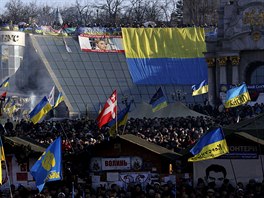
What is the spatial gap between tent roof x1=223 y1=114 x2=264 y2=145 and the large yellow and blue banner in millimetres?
44194

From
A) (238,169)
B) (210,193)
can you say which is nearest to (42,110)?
(238,169)

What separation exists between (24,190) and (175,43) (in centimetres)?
4837

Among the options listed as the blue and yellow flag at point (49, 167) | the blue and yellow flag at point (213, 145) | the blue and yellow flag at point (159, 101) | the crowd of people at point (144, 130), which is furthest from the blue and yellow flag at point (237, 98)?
the blue and yellow flag at point (49, 167)

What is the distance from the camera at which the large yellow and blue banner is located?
3076 inches

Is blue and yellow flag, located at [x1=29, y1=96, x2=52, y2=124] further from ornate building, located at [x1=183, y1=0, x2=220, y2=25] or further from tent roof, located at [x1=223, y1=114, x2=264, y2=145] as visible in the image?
ornate building, located at [x1=183, y1=0, x2=220, y2=25]

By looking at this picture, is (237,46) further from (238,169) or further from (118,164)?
(238,169)

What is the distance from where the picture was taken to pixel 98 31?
79.5 metres

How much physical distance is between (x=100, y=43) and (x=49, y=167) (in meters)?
51.1

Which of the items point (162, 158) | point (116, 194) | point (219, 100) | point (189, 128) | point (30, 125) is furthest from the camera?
point (219, 100)

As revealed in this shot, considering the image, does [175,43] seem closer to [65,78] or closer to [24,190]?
[65,78]

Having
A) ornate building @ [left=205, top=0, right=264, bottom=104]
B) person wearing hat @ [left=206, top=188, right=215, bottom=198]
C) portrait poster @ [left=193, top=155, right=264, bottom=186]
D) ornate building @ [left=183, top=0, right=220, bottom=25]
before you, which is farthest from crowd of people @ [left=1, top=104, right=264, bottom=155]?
ornate building @ [left=183, top=0, right=220, bottom=25]

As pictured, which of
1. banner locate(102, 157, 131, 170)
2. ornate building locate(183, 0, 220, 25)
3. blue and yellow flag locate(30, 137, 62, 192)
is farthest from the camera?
ornate building locate(183, 0, 220, 25)

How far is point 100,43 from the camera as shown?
79.2 metres

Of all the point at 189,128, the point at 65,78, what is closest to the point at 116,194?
the point at 189,128
